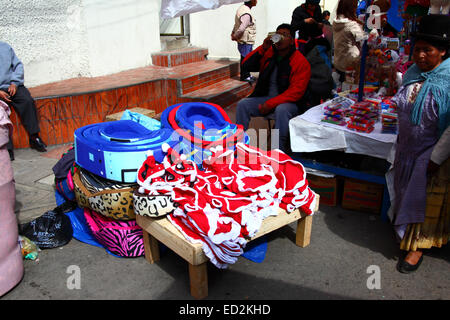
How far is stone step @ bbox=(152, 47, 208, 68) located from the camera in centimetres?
720

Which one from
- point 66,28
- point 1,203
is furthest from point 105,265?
point 66,28

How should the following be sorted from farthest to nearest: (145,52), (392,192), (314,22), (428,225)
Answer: (145,52), (314,22), (392,192), (428,225)

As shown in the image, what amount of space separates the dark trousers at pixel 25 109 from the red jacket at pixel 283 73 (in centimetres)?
277

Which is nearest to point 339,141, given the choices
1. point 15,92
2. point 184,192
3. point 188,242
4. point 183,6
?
point 184,192

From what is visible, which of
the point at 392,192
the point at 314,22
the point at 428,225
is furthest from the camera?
the point at 314,22

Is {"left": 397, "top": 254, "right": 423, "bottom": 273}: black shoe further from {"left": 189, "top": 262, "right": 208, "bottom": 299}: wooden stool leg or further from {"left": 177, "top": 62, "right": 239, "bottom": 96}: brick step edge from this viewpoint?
{"left": 177, "top": 62, "right": 239, "bottom": 96}: brick step edge

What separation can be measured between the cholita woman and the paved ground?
204 mm

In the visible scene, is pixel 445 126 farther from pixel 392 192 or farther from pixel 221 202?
pixel 221 202

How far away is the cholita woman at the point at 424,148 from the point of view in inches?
98.6

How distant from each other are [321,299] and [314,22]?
4.48 meters

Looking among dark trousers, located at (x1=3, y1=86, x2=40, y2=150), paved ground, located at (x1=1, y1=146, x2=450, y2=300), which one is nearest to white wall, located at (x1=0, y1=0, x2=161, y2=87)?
dark trousers, located at (x1=3, y1=86, x2=40, y2=150)

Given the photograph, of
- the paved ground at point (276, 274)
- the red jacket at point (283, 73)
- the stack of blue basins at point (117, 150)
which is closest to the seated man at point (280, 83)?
the red jacket at point (283, 73)

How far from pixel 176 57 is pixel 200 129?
15.0ft
